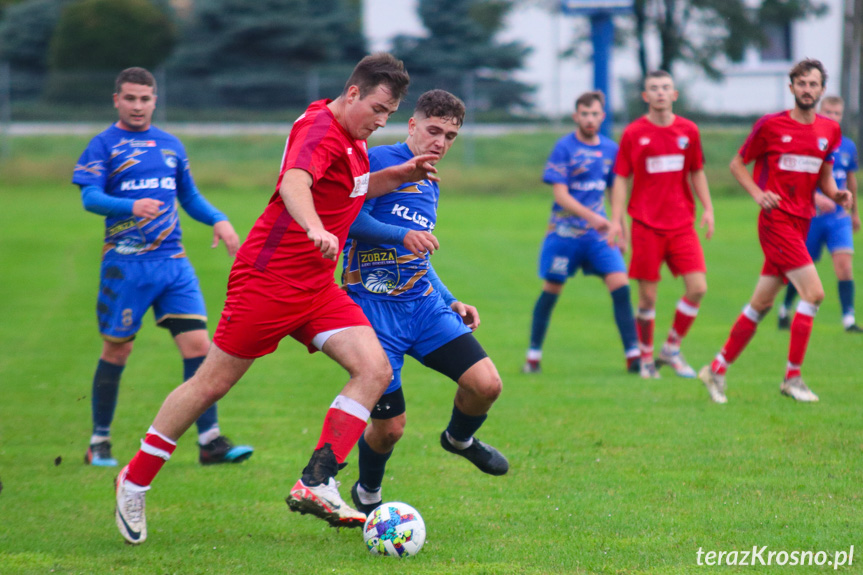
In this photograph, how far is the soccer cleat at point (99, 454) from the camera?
610cm

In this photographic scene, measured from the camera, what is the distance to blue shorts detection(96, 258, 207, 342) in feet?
19.8

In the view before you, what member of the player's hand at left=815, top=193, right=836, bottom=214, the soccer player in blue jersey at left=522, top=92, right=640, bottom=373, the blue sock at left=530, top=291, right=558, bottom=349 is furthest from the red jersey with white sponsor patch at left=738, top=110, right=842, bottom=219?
the player's hand at left=815, top=193, right=836, bottom=214

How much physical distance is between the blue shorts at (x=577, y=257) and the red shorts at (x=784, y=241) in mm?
1651

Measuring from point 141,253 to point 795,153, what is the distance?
14.9 ft

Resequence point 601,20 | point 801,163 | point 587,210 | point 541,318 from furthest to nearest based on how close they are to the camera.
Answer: point 601,20
point 541,318
point 587,210
point 801,163

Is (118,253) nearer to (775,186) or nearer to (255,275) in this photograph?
(255,275)

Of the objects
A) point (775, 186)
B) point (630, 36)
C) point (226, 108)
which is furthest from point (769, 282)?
point (630, 36)

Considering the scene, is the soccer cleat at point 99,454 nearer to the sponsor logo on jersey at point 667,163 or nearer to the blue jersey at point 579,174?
the blue jersey at point 579,174

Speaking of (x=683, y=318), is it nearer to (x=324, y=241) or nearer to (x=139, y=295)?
(x=139, y=295)

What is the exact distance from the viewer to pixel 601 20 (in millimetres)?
20688

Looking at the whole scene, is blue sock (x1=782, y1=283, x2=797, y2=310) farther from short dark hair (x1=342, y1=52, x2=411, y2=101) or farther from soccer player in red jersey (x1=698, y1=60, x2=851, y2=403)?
short dark hair (x1=342, y1=52, x2=411, y2=101)

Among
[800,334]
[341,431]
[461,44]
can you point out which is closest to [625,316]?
[800,334]

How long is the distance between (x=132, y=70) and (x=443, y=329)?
2.72 m

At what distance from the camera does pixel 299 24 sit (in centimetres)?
4241
